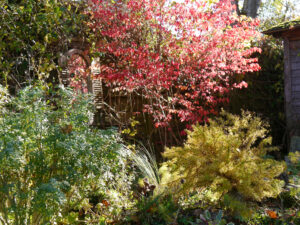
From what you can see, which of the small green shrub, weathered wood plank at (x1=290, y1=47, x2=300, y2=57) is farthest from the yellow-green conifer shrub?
weathered wood plank at (x1=290, y1=47, x2=300, y2=57)

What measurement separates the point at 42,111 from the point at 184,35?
3362 millimetres

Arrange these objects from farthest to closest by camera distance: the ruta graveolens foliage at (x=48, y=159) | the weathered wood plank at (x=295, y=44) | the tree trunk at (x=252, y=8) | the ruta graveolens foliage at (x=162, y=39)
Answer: the tree trunk at (x=252, y=8)
the weathered wood plank at (x=295, y=44)
the ruta graveolens foliage at (x=162, y=39)
the ruta graveolens foliage at (x=48, y=159)

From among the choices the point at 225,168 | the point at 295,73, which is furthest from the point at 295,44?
the point at 225,168

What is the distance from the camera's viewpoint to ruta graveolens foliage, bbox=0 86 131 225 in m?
2.38

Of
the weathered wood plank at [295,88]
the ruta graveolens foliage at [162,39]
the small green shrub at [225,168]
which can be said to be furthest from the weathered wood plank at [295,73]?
the small green shrub at [225,168]

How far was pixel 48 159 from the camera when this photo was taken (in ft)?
8.93

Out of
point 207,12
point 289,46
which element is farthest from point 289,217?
point 289,46

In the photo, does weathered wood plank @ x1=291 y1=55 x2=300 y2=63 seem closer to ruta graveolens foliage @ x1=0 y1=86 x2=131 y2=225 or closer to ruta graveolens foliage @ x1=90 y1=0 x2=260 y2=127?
ruta graveolens foliage @ x1=90 y1=0 x2=260 y2=127

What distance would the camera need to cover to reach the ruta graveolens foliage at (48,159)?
7.80 ft

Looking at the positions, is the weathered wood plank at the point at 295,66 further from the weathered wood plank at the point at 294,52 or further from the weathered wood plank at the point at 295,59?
the weathered wood plank at the point at 294,52

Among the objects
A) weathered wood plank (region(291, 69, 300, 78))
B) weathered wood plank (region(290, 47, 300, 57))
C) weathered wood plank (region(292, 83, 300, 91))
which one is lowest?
weathered wood plank (region(292, 83, 300, 91))

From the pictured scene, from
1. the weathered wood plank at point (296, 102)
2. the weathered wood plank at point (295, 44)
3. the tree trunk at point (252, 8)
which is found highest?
the tree trunk at point (252, 8)

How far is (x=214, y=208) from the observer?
3.47 meters

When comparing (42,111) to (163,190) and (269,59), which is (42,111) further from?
(269,59)
